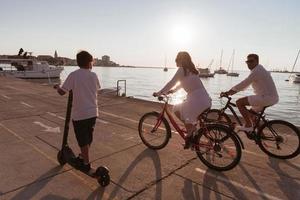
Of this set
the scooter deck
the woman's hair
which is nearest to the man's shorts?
the woman's hair

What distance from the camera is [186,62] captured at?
4840 mm

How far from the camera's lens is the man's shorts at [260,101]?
5.34 meters

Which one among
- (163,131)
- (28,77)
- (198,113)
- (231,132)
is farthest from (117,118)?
(28,77)

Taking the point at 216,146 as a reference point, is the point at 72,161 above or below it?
below

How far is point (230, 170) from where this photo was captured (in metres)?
4.72

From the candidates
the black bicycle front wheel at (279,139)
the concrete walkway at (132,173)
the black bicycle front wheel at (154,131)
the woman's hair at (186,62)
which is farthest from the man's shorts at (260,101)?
the black bicycle front wheel at (154,131)

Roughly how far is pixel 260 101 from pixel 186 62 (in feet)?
6.12

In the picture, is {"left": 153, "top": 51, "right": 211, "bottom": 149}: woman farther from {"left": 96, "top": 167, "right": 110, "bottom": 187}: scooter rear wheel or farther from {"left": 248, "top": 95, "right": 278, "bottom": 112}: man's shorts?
{"left": 96, "top": 167, "right": 110, "bottom": 187}: scooter rear wheel

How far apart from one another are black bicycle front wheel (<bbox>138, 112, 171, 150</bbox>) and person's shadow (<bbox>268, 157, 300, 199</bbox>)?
2.18 m

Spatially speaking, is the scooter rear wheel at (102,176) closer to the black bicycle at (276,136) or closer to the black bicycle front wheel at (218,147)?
the black bicycle front wheel at (218,147)

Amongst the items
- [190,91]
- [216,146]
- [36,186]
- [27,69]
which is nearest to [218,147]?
[216,146]

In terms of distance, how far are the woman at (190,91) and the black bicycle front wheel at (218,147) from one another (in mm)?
271

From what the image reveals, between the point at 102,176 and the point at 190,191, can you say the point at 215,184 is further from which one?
the point at 102,176

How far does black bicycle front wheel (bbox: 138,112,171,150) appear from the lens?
5.71 metres
